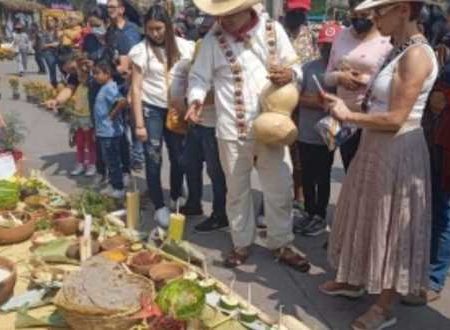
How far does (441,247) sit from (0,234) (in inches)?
115

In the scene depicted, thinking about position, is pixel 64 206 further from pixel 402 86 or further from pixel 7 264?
pixel 402 86

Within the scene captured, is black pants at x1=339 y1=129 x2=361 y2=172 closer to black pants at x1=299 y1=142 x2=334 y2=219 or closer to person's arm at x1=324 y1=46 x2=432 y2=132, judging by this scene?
black pants at x1=299 y1=142 x2=334 y2=219

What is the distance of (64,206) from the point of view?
4867 millimetres

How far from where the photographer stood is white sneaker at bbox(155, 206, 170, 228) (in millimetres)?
4782

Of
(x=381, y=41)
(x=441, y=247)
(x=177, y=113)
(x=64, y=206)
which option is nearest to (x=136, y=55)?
(x=177, y=113)

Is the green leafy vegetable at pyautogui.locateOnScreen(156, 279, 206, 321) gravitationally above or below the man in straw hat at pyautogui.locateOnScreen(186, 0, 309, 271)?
below

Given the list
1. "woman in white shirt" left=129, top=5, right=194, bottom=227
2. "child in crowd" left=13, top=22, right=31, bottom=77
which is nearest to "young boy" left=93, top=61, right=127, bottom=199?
"woman in white shirt" left=129, top=5, right=194, bottom=227

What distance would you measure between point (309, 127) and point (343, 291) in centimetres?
129

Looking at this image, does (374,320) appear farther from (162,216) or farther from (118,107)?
(118,107)

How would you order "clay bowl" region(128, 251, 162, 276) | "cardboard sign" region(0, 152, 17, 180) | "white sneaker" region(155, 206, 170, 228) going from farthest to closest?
"cardboard sign" region(0, 152, 17, 180) < "white sneaker" region(155, 206, 170, 228) < "clay bowl" region(128, 251, 162, 276)

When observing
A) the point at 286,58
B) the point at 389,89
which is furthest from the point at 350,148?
A: the point at 389,89

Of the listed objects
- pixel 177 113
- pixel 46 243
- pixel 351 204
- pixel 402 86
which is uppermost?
pixel 402 86

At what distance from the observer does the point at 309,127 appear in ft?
14.2

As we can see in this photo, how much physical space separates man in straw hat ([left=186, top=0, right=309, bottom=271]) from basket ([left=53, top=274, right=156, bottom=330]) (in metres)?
1.32
